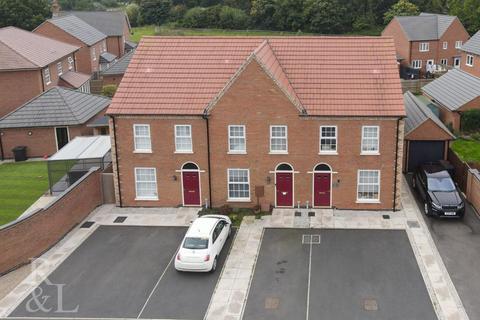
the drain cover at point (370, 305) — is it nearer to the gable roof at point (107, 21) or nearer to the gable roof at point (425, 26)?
the gable roof at point (425, 26)

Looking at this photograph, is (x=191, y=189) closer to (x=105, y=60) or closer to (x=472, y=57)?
(x=472, y=57)

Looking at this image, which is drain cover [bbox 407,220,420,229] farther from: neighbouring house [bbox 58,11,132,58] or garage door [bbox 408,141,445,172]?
neighbouring house [bbox 58,11,132,58]

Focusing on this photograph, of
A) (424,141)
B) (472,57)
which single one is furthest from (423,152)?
(472,57)

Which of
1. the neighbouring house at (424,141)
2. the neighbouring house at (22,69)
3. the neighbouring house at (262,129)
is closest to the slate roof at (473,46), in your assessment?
the neighbouring house at (424,141)

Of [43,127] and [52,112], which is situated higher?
[52,112]

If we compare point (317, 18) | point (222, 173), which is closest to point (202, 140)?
Answer: point (222, 173)
